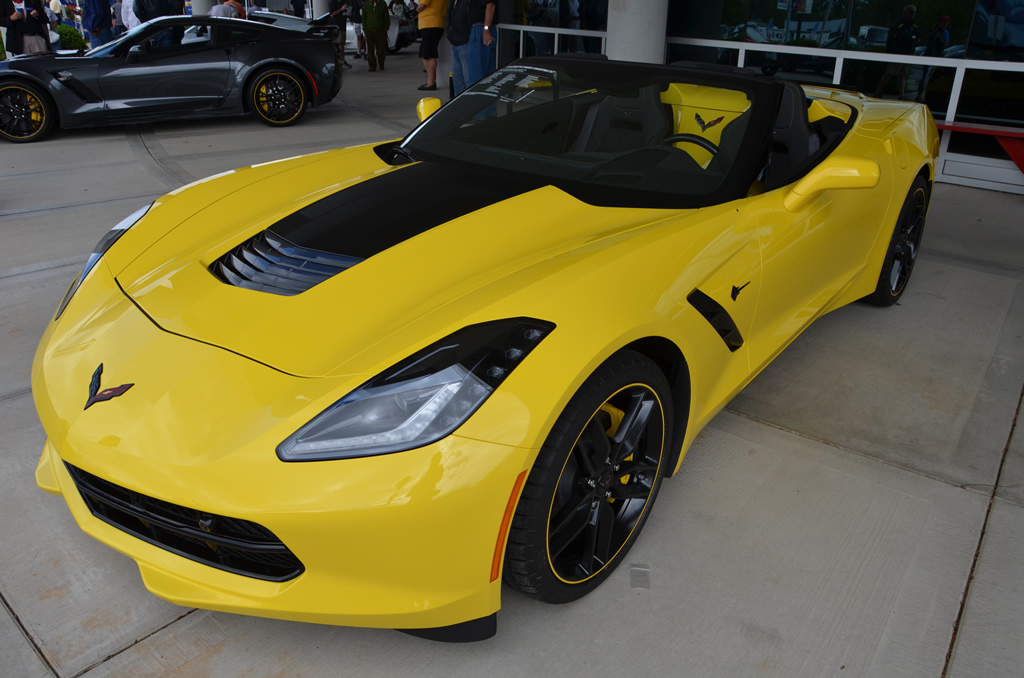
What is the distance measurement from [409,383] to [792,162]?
2010 mm

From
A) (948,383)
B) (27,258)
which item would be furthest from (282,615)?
(27,258)

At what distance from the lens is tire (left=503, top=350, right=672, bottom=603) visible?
5.67 ft

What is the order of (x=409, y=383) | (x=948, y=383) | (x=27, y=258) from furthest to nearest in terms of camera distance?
(x=27, y=258), (x=948, y=383), (x=409, y=383)

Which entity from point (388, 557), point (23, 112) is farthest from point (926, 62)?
point (23, 112)

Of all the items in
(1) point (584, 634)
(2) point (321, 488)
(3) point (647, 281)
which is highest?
(3) point (647, 281)

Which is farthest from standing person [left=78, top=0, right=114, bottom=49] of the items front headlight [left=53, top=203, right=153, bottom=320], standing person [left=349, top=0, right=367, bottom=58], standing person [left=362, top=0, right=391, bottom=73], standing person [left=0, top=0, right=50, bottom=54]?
front headlight [left=53, top=203, right=153, bottom=320]

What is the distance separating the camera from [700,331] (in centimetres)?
218

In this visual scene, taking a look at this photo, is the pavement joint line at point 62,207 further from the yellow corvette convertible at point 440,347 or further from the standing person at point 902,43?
the standing person at point 902,43

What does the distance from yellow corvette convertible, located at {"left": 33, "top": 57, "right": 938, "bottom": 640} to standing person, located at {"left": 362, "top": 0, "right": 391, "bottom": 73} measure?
439 inches

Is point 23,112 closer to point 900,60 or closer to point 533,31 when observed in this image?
point 533,31

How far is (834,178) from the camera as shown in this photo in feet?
8.29

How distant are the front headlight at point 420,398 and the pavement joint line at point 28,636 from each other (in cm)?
85

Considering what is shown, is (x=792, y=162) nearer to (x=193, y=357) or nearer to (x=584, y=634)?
(x=584, y=634)

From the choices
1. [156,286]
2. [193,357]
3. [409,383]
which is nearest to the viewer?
[409,383]
